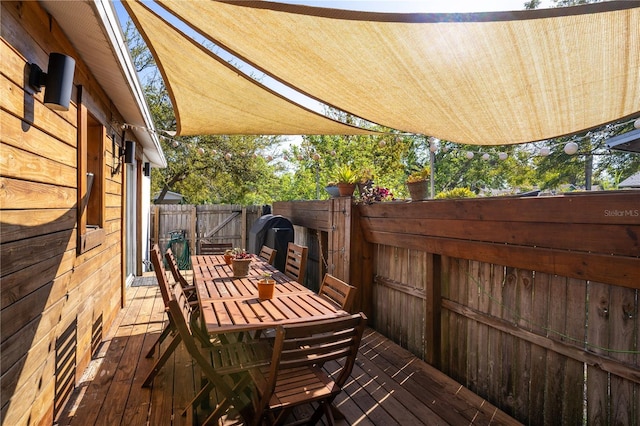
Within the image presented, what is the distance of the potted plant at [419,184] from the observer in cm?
348

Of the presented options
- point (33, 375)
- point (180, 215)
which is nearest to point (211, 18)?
point (33, 375)

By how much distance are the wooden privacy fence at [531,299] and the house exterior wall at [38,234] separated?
9.01 feet

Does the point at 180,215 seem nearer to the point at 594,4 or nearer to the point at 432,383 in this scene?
the point at 432,383

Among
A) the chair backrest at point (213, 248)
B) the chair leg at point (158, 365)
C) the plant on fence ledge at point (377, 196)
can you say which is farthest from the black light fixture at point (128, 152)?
the plant on fence ledge at point (377, 196)

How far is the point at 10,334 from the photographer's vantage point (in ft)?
5.74

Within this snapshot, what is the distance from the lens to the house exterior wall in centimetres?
173

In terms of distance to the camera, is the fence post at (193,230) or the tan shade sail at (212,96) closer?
the tan shade sail at (212,96)

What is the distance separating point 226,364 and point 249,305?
0.42 m

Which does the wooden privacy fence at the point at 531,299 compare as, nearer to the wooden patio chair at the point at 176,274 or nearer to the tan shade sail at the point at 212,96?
the tan shade sail at the point at 212,96

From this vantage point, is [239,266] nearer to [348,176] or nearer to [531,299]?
[348,176]

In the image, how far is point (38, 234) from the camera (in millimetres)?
2090

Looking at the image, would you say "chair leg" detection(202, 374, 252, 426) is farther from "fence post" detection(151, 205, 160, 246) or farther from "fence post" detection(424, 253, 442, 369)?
"fence post" detection(151, 205, 160, 246)

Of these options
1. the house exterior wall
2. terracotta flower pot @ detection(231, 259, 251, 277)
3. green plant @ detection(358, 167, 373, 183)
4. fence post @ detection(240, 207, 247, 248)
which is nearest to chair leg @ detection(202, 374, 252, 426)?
the house exterior wall

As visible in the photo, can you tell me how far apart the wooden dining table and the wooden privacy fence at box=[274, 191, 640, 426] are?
1.09 metres
